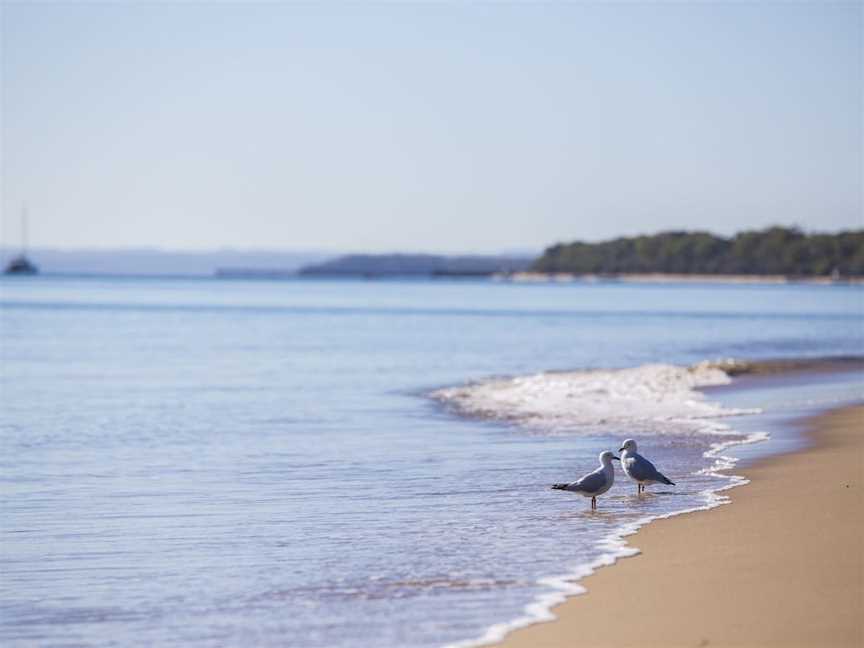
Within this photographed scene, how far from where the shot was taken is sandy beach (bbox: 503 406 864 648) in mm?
6930

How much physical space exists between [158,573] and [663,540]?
11.7 ft

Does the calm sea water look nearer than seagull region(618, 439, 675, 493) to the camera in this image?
Yes

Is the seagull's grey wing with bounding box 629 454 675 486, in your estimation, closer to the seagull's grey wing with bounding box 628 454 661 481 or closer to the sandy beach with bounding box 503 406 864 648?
the seagull's grey wing with bounding box 628 454 661 481

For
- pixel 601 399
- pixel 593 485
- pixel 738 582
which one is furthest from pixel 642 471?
pixel 601 399

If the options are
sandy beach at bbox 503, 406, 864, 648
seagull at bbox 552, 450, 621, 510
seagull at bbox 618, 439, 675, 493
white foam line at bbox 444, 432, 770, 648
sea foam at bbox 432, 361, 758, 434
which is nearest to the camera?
sandy beach at bbox 503, 406, 864, 648

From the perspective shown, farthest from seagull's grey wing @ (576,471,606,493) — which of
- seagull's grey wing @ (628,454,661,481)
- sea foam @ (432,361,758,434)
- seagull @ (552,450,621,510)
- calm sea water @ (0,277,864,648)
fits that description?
sea foam @ (432,361,758,434)

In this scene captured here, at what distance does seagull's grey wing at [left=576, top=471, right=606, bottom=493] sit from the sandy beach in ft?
3.07

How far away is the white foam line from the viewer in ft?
23.6

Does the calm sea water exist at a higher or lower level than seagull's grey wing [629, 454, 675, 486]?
lower

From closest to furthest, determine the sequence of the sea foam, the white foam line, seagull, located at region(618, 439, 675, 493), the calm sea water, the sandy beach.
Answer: the sandy beach, the white foam line, the calm sea water, seagull, located at region(618, 439, 675, 493), the sea foam

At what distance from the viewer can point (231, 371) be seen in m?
30.3

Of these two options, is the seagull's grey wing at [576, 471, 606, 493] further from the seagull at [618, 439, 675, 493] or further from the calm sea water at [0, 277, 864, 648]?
the seagull at [618, 439, 675, 493]

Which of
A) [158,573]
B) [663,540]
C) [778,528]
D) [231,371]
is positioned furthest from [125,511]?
[231,371]

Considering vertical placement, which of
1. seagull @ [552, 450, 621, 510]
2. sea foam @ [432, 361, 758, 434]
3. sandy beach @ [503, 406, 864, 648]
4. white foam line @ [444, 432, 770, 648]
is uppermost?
seagull @ [552, 450, 621, 510]
